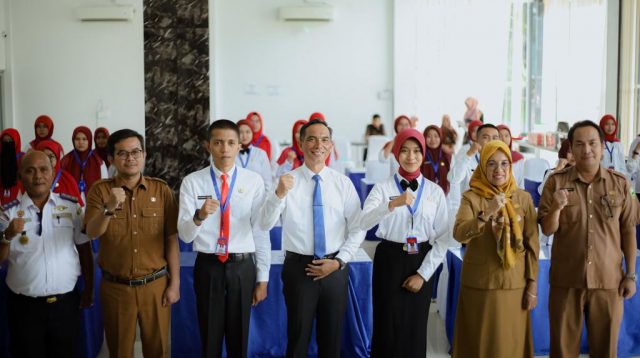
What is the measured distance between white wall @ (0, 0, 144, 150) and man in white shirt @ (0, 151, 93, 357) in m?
10.8

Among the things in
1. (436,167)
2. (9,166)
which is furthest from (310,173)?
(436,167)

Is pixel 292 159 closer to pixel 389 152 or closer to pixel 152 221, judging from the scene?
pixel 389 152

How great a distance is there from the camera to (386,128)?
14.4 metres

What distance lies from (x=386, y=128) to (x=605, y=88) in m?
5.05

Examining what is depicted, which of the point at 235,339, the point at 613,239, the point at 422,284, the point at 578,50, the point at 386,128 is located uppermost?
the point at 578,50

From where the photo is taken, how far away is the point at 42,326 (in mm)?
3570

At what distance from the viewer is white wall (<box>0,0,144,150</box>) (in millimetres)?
13828

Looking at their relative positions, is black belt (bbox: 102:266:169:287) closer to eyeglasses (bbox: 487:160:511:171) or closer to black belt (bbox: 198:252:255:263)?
black belt (bbox: 198:252:255:263)

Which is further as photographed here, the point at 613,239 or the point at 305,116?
the point at 305,116

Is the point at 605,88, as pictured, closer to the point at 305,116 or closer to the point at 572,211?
the point at 305,116

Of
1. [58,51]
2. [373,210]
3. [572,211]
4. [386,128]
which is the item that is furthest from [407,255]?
[58,51]

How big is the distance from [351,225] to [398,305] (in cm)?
54

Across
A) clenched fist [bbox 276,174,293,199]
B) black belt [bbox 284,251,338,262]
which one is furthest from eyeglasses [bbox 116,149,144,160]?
black belt [bbox 284,251,338,262]

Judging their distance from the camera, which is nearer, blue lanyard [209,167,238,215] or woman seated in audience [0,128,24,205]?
blue lanyard [209,167,238,215]
